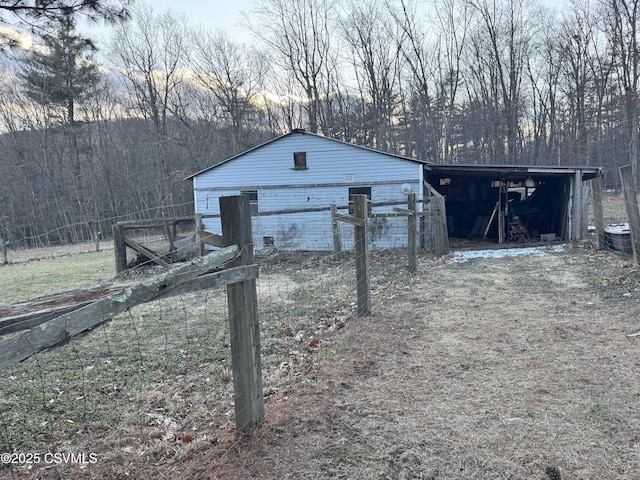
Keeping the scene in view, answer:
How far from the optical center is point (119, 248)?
10.8 m

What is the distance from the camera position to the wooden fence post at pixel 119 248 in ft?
35.1

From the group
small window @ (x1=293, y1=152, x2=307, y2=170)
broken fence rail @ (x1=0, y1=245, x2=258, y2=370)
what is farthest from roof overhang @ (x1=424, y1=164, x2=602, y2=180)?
broken fence rail @ (x1=0, y1=245, x2=258, y2=370)

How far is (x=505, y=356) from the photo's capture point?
3.74m

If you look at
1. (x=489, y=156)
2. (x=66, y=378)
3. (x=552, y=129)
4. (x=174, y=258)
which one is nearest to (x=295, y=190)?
(x=174, y=258)

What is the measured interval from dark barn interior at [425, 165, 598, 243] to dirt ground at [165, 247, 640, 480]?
8577 mm

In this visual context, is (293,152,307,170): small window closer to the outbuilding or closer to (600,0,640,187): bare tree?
the outbuilding

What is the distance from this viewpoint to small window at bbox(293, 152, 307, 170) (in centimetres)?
1435

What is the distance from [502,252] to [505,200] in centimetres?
411

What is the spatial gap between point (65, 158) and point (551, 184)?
29.2 metres

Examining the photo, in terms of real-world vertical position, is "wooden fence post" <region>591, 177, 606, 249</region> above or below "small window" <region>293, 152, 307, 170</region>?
below

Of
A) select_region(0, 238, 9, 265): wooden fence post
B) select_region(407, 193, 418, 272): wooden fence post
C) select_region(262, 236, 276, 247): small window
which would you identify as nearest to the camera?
select_region(407, 193, 418, 272): wooden fence post

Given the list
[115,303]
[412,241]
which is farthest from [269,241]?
[115,303]

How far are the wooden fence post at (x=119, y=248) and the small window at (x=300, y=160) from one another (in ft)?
20.2

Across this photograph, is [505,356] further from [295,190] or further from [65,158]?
[65,158]
